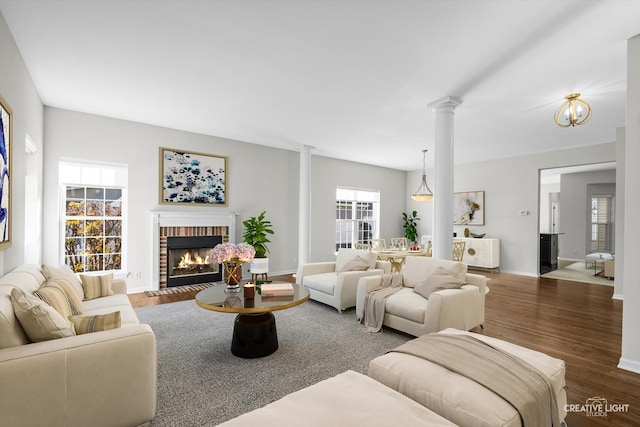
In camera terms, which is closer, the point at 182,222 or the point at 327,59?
the point at 327,59

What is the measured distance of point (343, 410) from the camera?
51.8 inches

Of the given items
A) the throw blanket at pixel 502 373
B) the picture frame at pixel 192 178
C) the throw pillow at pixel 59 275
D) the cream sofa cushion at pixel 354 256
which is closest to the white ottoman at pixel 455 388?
the throw blanket at pixel 502 373

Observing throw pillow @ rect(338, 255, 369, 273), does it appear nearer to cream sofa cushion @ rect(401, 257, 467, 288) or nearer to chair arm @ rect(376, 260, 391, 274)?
chair arm @ rect(376, 260, 391, 274)

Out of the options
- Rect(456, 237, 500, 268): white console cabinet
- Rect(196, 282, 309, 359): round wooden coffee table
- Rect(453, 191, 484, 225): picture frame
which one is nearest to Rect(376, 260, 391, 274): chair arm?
Rect(196, 282, 309, 359): round wooden coffee table

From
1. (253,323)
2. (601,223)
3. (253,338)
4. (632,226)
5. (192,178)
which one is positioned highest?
(192,178)

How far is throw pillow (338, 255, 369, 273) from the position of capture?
14.6 feet

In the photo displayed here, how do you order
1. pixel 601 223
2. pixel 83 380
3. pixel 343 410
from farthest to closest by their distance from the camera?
pixel 601 223 < pixel 83 380 < pixel 343 410

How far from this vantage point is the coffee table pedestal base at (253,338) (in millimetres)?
2795

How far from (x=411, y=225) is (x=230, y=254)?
7.17m

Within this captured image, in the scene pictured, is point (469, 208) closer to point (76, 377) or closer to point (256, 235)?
point (256, 235)

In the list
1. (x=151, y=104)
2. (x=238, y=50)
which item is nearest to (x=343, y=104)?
(x=238, y=50)

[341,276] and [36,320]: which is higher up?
[36,320]

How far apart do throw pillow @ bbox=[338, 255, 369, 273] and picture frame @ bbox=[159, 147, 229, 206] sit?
9.36 feet

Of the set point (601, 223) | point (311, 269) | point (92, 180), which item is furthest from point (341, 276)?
point (601, 223)
